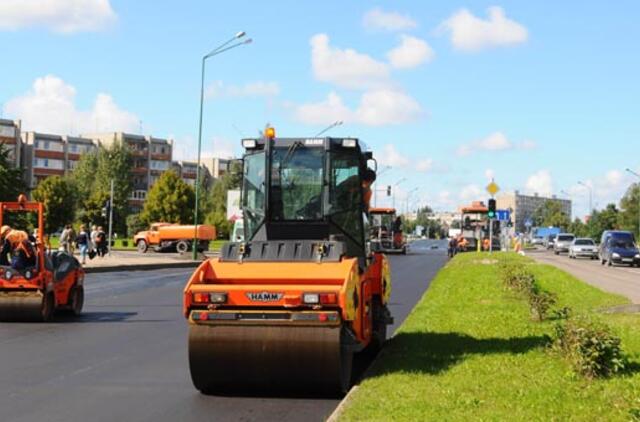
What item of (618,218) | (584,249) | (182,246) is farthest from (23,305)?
(618,218)

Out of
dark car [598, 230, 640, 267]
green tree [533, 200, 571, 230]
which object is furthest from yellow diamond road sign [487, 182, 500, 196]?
green tree [533, 200, 571, 230]

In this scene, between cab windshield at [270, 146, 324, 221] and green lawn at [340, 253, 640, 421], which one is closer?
green lawn at [340, 253, 640, 421]

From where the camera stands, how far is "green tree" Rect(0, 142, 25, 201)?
54.6m

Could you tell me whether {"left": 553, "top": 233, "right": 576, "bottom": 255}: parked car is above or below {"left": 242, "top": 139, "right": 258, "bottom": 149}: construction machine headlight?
below

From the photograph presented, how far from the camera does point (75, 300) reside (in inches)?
691

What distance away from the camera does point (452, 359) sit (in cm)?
1016

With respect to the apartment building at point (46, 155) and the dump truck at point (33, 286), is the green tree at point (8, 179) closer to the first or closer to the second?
the dump truck at point (33, 286)

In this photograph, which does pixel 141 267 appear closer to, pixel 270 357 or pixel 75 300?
pixel 75 300

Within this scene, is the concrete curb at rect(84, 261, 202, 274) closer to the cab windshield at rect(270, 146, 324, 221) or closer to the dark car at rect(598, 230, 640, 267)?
the dark car at rect(598, 230, 640, 267)

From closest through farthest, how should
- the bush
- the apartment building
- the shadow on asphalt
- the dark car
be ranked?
1. the bush
2. the shadow on asphalt
3. the dark car
4. the apartment building

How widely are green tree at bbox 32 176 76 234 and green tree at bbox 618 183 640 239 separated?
6174cm

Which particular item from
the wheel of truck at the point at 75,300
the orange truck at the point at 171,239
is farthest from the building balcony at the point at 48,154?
the wheel of truck at the point at 75,300

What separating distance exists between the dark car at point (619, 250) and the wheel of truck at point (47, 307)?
36.9 meters

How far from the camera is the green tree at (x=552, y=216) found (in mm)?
152625
